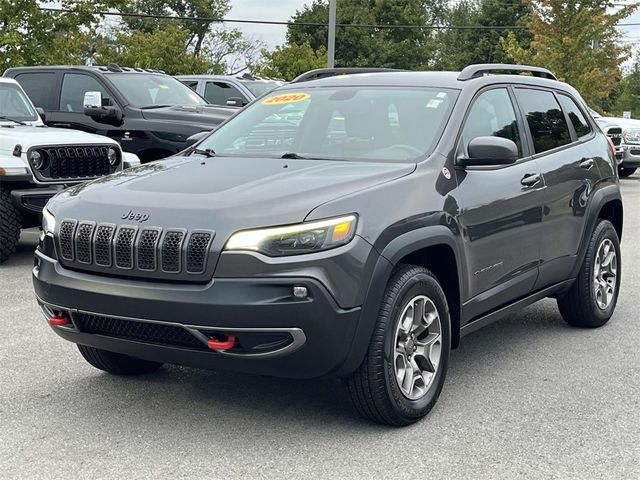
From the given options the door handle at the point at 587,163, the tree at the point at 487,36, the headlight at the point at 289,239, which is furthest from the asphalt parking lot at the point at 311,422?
the tree at the point at 487,36

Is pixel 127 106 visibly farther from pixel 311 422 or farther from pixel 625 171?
pixel 625 171

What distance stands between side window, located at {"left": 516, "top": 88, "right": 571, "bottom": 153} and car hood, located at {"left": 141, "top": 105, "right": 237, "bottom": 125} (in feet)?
18.7

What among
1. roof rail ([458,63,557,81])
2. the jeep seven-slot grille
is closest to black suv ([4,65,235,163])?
roof rail ([458,63,557,81])

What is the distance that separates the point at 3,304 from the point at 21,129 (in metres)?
2.87

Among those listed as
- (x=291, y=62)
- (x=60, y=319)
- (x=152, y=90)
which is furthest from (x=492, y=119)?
(x=291, y=62)

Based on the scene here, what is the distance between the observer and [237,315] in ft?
12.5

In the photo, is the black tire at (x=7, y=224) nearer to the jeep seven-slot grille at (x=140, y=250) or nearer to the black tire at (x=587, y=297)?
the jeep seven-slot grille at (x=140, y=250)

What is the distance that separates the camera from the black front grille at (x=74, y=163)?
8883 mm

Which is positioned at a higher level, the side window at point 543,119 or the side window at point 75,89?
the side window at point 543,119

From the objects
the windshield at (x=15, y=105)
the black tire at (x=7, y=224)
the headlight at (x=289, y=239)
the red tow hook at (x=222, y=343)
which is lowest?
the black tire at (x=7, y=224)

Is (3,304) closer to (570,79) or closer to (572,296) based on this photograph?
(572,296)

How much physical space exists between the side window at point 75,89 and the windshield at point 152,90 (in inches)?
10.5

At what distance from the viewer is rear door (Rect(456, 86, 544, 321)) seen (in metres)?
4.82

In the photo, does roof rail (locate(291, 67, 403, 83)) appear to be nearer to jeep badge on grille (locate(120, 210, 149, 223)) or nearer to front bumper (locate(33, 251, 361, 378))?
jeep badge on grille (locate(120, 210, 149, 223))
